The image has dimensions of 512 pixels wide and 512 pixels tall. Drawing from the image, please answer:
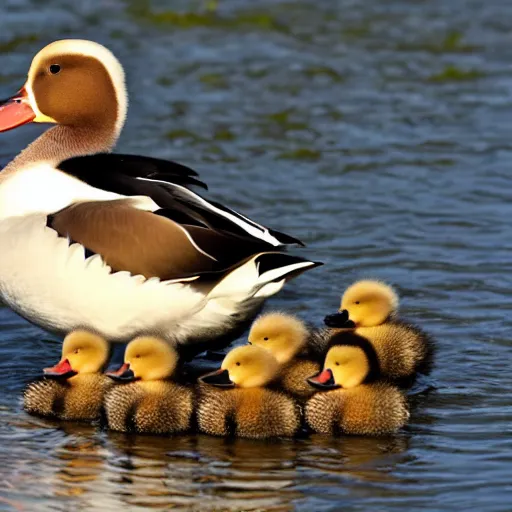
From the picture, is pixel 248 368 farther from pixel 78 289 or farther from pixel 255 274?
pixel 78 289

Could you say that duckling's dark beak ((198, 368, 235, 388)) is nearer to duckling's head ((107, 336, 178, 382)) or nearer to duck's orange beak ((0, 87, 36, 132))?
duckling's head ((107, 336, 178, 382))

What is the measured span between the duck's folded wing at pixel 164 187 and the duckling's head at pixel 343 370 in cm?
70

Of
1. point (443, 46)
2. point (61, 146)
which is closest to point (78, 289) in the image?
point (61, 146)

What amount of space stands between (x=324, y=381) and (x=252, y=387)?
293 mm

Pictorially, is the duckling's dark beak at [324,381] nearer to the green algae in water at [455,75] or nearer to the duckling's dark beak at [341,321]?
the duckling's dark beak at [341,321]

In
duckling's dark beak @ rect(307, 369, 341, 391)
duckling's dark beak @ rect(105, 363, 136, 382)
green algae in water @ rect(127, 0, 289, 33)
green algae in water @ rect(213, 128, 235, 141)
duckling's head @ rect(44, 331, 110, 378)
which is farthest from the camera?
green algae in water @ rect(127, 0, 289, 33)

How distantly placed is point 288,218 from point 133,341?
10.3ft

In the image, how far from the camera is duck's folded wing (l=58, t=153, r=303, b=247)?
613cm

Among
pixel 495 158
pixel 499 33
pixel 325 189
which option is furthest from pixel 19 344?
pixel 499 33

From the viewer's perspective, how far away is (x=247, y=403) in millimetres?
5645

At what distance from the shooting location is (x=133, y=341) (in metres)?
5.85

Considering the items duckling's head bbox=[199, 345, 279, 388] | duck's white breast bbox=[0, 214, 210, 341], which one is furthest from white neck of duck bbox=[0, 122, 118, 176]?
duckling's head bbox=[199, 345, 279, 388]

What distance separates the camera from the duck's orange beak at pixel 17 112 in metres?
6.89

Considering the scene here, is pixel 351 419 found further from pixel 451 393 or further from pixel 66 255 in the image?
pixel 66 255
